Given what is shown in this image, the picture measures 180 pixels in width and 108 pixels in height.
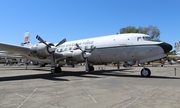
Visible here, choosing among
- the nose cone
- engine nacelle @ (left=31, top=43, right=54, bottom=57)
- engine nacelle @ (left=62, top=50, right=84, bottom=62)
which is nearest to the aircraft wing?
engine nacelle @ (left=31, top=43, right=54, bottom=57)

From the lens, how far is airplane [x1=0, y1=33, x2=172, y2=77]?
14.6 metres

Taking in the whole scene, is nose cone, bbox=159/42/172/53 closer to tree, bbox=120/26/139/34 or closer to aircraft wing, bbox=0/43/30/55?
aircraft wing, bbox=0/43/30/55

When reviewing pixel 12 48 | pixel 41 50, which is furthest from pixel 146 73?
pixel 12 48

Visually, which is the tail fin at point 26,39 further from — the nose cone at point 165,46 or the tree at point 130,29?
the tree at point 130,29

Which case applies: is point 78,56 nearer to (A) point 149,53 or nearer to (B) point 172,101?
(A) point 149,53

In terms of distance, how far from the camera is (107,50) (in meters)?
17.1

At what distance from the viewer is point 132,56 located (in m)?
15.6

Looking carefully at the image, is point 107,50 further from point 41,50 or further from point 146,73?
point 41,50

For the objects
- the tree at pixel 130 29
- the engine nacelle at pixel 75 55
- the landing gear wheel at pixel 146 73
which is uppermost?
the tree at pixel 130 29

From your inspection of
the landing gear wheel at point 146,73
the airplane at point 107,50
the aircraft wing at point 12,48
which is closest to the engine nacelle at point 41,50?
the airplane at point 107,50

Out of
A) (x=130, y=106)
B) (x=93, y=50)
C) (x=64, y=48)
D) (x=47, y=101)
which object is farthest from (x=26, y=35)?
(x=130, y=106)

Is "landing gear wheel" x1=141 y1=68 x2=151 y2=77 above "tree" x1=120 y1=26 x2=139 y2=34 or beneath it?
beneath

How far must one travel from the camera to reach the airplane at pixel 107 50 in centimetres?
1461

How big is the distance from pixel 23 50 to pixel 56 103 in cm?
1211
